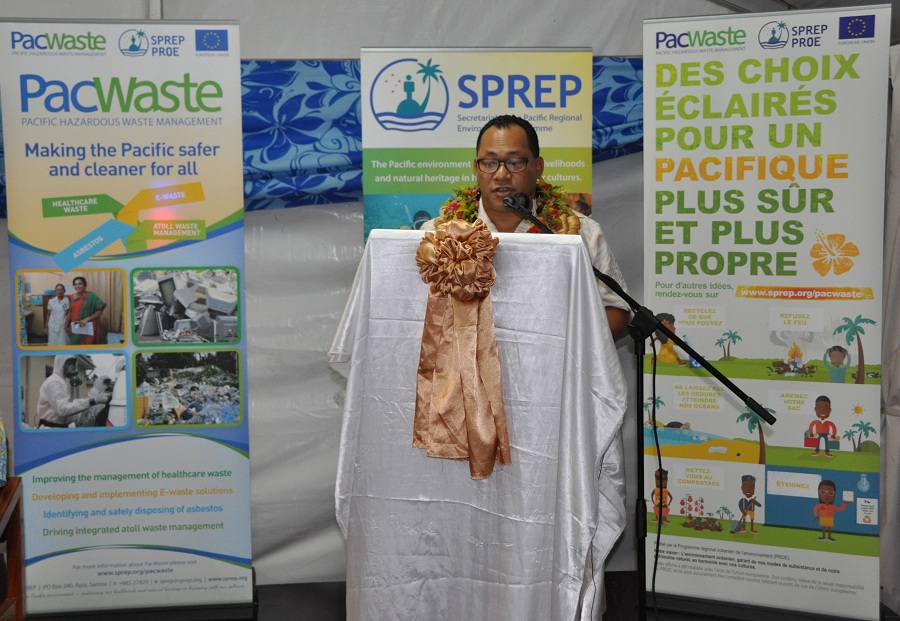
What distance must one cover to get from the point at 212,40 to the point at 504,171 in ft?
4.45

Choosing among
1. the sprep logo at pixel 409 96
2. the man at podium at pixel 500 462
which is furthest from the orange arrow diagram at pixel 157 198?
the man at podium at pixel 500 462

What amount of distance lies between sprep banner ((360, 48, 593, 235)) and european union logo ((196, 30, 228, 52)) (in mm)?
561

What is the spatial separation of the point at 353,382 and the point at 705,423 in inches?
74.0

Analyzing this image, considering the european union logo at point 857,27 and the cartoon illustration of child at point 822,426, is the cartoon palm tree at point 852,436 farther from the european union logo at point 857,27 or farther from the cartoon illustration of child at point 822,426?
the european union logo at point 857,27

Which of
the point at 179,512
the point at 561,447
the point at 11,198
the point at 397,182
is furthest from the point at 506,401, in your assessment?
the point at 11,198

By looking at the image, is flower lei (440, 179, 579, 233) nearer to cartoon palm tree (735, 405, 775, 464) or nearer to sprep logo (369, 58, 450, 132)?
sprep logo (369, 58, 450, 132)

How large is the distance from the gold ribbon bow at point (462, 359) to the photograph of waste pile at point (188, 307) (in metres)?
1.58

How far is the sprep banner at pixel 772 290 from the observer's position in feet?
10.8

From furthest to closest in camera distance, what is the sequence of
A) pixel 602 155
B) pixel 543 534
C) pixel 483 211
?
1. pixel 602 155
2. pixel 483 211
3. pixel 543 534

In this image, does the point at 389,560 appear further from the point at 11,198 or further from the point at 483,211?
the point at 11,198

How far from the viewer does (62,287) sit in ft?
11.2

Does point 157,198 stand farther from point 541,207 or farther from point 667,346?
point 667,346

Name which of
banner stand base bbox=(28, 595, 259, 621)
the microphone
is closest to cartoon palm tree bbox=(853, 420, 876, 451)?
the microphone

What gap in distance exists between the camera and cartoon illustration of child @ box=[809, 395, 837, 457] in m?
3.38
